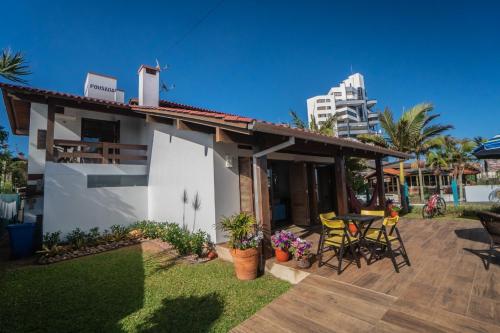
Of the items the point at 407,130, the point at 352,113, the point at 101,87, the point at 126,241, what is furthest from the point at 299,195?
the point at 352,113

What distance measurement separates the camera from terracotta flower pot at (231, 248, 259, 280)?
4.55 m

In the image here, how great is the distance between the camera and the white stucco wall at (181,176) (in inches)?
248

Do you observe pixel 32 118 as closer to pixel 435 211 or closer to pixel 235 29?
pixel 235 29

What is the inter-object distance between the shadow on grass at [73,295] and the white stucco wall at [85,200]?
196cm

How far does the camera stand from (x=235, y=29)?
11141 mm

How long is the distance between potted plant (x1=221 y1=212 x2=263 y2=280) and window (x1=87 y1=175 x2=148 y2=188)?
19.7 feet

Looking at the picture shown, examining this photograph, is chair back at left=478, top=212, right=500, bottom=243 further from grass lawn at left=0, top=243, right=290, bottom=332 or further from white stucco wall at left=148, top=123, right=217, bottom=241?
white stucco wall at left=148, top=123, right=217, bottom=241

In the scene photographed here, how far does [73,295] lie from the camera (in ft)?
14.5

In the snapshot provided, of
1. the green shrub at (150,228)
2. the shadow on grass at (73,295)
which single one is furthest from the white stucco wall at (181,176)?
the shadow on grass at (73,295)

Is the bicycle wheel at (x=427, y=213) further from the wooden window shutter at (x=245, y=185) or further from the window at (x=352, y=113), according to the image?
the window at (x=352, y=113)

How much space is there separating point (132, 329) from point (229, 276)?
1992 mm

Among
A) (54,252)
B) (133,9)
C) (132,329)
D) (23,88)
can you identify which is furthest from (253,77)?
(132,329)

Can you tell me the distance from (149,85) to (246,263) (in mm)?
8780


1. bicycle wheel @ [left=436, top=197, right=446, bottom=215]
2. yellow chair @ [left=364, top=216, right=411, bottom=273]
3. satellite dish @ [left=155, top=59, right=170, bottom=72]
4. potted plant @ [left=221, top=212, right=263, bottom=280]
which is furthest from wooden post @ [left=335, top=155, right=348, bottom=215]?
satellite dish @ [left=155, top=59, right=170, bottom=72]
